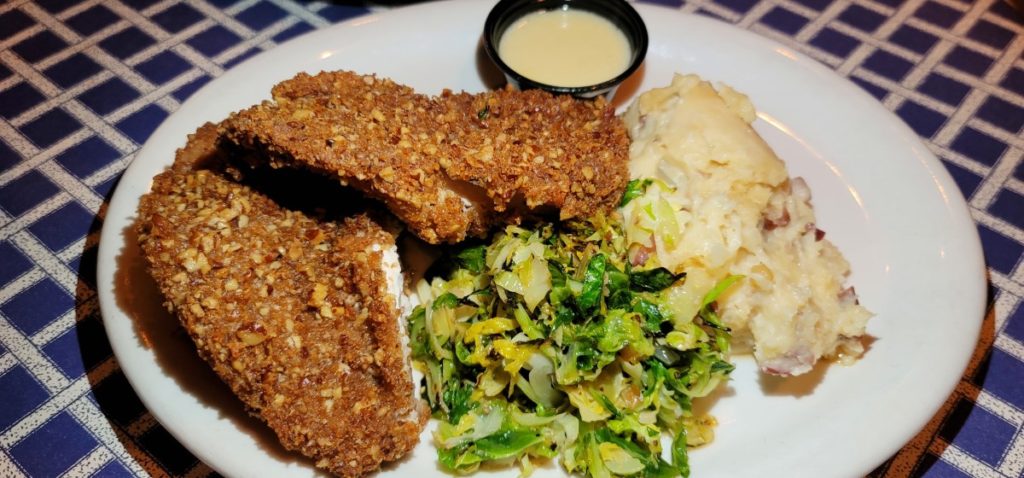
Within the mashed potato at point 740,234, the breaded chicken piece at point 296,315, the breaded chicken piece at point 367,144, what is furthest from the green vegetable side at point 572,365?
the breaded chicken piece at point 367,144

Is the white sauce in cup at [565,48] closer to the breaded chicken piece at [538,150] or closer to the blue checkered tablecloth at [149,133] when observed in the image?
the breaded chicken piece at [538,150]

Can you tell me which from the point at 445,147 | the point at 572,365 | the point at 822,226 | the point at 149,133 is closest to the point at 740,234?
the point at 822,226

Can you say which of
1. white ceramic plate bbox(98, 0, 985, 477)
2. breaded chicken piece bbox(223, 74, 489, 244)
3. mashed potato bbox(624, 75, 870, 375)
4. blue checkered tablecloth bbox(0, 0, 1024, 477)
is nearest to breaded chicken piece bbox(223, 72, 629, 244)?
breaded chicken piece bbox(223, 74, 489, 244)

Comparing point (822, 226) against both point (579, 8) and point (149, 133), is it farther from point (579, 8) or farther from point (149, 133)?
point (149, 133)

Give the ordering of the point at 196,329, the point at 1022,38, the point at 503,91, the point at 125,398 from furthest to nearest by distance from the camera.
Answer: the point at 1022,38
the point at 503,91
the point at 125,398
the point at 196,329

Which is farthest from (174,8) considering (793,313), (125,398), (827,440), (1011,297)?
(1011,297)

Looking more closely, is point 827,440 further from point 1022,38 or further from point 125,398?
point 1022,38
